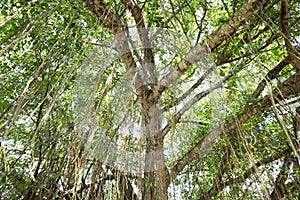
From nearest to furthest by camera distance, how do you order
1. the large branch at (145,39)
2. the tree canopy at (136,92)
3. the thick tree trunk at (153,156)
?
the tree canopy at (136,92) → the thick tree trunk at (153,156) → the large branch at (145,39)

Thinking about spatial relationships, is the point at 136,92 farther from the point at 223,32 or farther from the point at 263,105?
the point at 263,105

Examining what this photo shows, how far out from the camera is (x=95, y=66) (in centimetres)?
132

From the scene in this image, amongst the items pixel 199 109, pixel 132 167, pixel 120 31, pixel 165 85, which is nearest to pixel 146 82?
pixel 165 85

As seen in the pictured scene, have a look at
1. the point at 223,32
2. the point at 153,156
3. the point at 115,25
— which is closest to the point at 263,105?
the point at 223,32

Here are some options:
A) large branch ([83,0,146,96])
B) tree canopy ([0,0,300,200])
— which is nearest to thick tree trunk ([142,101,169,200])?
tree canopy ([0,0,300,200])

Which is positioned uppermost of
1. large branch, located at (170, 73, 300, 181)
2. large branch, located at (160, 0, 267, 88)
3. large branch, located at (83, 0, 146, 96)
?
large branch, located at (83, 0, 146, 96)

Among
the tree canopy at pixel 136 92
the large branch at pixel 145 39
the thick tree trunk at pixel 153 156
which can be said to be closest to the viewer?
the tree canopy at pixel 136 92

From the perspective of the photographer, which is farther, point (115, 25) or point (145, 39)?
point (145, 39)

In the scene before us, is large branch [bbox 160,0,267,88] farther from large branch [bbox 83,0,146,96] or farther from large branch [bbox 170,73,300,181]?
large branch [bbox 170,73,300,181]

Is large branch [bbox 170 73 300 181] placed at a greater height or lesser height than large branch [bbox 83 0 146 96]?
lesser

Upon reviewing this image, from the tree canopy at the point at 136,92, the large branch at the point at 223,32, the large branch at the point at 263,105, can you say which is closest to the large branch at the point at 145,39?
the tree canopy at the point at 136,92

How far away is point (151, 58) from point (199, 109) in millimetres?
819

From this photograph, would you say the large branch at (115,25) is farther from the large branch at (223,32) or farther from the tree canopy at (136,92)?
the large branch at (223,32)

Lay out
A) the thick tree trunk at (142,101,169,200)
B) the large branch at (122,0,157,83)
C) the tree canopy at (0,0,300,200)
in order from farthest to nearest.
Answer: the large branch at (122,0,157,83), the thick tree trunk at (142,101,169,200), the tree canopy at (0,0,300,200)
